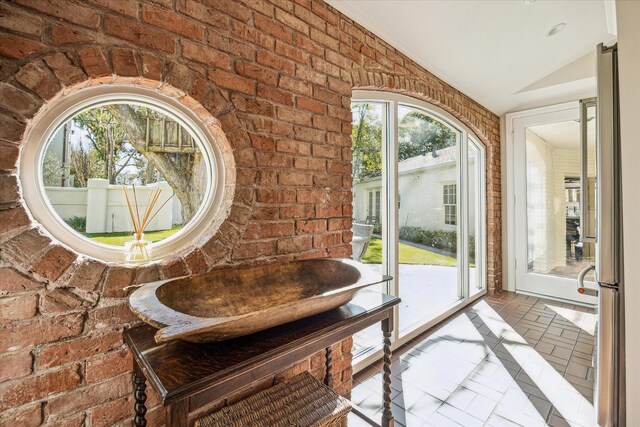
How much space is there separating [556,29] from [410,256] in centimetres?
240

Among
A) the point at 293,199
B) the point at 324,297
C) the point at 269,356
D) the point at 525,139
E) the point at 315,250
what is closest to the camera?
the point at 269,356

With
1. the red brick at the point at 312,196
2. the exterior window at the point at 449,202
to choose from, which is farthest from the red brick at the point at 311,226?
the exterior window at the point at 449,202

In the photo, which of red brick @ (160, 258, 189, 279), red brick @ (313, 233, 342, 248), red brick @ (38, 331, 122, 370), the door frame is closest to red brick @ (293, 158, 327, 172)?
red brick @ (313, 233, 342, 248)

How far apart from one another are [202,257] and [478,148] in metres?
3.93

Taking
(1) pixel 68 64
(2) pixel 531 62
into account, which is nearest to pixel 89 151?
(1) pixel 68 64

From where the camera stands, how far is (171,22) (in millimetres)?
1235

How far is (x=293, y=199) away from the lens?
1.63 m

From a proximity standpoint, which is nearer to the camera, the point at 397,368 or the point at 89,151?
the point at 89,151

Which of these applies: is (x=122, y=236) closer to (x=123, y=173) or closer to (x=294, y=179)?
(x=123, y=173)

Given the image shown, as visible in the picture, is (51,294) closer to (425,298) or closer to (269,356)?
(269,356)

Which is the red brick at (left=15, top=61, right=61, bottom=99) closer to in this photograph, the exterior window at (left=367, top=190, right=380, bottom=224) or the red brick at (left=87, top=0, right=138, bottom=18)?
the red brick at (left=87, top=0, right=138, bottom=18)

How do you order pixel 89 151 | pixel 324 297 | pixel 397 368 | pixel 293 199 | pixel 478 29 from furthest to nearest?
pixel 478 29
pixel 397 368
pixel 293 199
pixel 89 151
pixel 324 297

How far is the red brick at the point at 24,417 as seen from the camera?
90cm

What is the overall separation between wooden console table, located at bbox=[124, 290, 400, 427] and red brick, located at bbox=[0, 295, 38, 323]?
0.30 meters
